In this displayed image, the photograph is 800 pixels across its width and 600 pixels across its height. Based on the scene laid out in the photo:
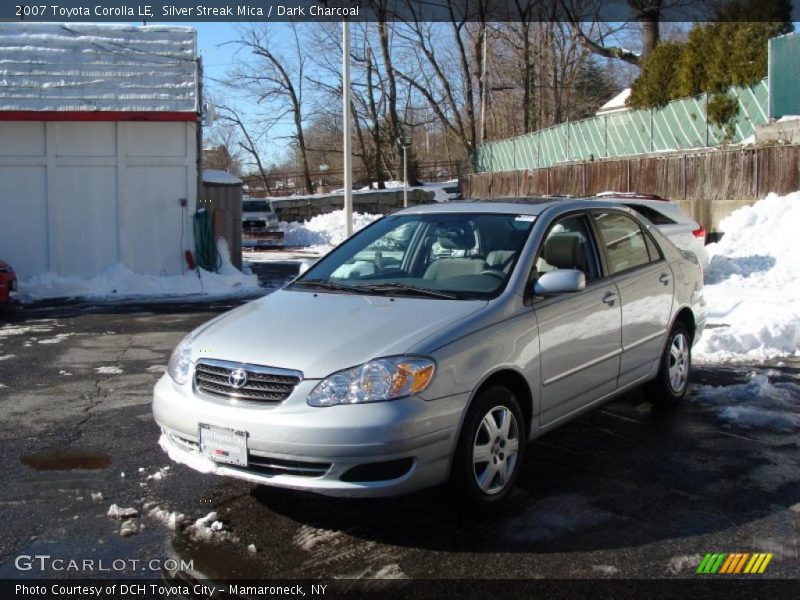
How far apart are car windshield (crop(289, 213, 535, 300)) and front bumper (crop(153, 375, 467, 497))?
1.01 m

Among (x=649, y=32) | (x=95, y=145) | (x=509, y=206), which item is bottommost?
(x=509, y=206)

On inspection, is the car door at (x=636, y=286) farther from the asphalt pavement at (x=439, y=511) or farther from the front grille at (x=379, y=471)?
the front grille at (x=379, y=471)

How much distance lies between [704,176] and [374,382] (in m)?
19.2

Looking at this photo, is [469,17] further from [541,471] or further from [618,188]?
[541,471]

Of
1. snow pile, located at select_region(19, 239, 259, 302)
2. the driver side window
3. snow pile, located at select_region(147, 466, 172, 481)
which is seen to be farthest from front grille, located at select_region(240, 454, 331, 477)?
snow pile, located at select_region(19, 239, 259, 302)

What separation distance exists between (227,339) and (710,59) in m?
23.6

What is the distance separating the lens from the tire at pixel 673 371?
21.4 feet

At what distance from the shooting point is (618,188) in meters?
26.0

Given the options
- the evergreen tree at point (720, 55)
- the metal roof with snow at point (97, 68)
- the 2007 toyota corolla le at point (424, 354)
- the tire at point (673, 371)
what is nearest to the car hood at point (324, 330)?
the 2007 toyota corolla le at point (424, 354)

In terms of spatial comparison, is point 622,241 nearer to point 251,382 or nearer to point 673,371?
point 673,371

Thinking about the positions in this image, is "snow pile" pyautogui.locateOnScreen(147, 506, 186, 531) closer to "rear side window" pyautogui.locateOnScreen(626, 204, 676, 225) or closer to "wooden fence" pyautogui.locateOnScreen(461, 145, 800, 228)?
"rear side window" pyautogui.locateOnScreen(626, 204, 676, 225)

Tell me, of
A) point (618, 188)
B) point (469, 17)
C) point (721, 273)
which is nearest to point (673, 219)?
point (721, 273)

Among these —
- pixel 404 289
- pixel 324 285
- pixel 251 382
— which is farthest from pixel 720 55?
pixel 251 382

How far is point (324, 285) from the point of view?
5.45 meters
